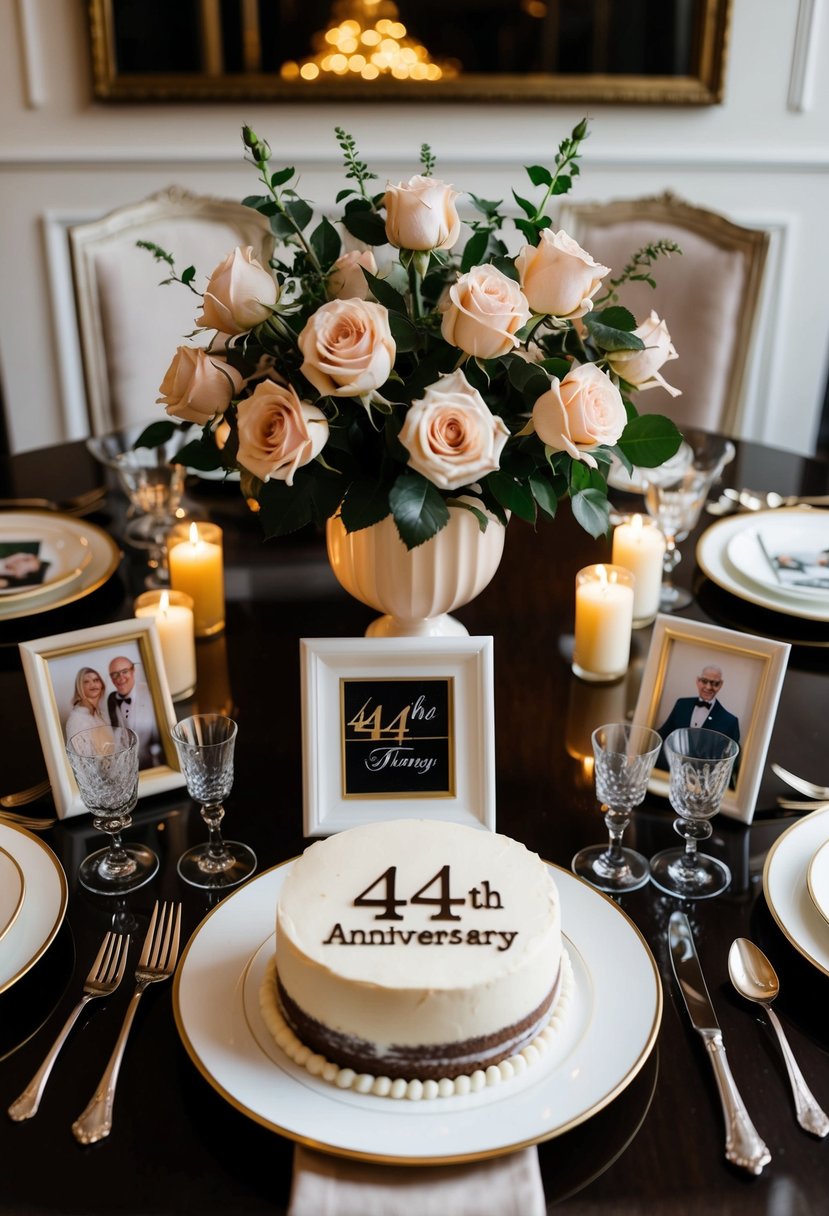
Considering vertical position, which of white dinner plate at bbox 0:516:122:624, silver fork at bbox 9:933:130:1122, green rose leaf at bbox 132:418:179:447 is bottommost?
silver fork at bbox 9:933:130:1122

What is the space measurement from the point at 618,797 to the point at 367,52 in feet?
8.43

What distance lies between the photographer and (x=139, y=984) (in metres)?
0.86

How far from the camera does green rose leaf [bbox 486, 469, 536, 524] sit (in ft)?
3.31

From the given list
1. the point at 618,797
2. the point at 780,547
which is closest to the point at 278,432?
the point at 618,797

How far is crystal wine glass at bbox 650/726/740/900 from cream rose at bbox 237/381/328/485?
0.41 m

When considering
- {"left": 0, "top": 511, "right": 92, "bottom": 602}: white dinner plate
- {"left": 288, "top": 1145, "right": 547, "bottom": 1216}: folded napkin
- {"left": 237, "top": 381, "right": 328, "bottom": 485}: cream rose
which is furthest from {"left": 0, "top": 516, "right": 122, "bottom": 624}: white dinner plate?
{"left": 288, "top": 1145, "right": 547, "bottom": 1216}: folded napkin

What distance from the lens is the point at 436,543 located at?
3.61 ft

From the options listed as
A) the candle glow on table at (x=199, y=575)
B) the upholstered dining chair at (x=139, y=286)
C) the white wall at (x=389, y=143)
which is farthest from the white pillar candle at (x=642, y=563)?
the white wall at (x=389, y=143)

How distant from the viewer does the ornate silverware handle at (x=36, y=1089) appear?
748 millimetres

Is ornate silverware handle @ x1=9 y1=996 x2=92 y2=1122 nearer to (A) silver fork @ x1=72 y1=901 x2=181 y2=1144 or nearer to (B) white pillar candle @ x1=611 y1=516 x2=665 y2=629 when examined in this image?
(A) silver fork @ x1=72 y1=901 x2=181 y2=1144

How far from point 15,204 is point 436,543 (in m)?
2.51

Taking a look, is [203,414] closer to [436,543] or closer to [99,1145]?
[436,543]

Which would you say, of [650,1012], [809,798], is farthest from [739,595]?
[650,1012]

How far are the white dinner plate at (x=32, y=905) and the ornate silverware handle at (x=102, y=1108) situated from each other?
106 millimetres
